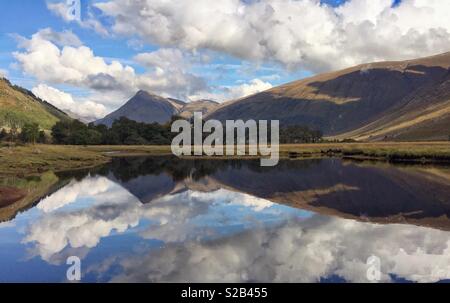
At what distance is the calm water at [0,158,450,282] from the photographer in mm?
26688

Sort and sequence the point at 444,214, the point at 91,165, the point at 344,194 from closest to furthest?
the point at 444,214
the point at 344,194
the point at 91,165

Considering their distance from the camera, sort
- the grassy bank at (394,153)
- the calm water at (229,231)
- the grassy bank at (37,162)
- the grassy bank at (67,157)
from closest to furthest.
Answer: the calm water at (229,231)
the grassy bank at (37,162)
the grassy bank at (67,157)
the grassy bank at (394,153)

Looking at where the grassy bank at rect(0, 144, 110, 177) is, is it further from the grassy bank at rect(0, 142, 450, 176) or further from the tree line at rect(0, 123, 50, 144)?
the tree line at rect(0, 123, 50, 144)

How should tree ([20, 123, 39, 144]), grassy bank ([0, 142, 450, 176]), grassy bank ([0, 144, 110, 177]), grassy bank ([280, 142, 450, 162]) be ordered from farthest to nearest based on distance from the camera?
tree ([20, 123, 39, 144]), grassy bank ([280, 142, 450, 162]), grassy bank ([0, 142, 450, 176]), grassy bank ([0, 144, 110, 177])

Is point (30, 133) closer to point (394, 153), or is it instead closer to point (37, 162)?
point (37, 162)

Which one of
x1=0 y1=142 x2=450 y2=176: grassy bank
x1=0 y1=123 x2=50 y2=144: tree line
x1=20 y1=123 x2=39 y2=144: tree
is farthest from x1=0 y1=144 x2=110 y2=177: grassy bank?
x1=0 y1=123 x2=50 y2=144: tree line

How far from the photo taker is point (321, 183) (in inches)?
2992

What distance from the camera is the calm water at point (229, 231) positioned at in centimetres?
2669

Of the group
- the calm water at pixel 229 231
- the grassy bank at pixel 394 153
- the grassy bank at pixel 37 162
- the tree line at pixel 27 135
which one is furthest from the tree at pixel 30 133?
the calm water at pixel 229 231

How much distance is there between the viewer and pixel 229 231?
3794 centimetres

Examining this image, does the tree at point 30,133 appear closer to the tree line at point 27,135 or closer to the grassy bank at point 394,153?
the tree line at point 27,135
